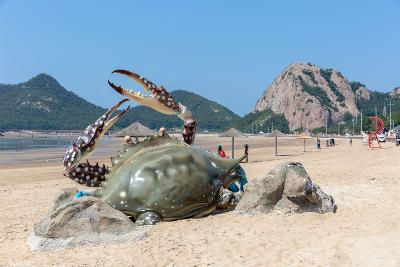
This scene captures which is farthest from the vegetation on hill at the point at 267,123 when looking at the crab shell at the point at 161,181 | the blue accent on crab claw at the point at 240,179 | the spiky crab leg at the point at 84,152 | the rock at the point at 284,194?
the spiky crab leg at the point at 84,152

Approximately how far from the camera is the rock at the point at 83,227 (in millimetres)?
6708

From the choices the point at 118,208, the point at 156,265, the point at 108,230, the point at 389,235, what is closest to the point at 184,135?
the point at 118,208

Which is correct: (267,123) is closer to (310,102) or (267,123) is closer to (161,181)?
(310,102)

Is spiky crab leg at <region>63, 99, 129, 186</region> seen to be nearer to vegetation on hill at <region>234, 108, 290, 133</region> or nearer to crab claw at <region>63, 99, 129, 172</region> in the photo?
crab claw at <region>63, 99, 129, 172</region>

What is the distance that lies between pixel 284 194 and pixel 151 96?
301 centimetres

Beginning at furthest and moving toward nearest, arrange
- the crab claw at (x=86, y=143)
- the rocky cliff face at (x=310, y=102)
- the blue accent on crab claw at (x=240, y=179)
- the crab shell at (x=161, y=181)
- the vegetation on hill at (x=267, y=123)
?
the rocky cliff face at (x=310, y=102) → the vegetation on hill at (x=267, y=123) → the blue accent on crab claw at (x=240, y=179) → the crab claw at (x=86, y=143) → the crab shell at (x=161, y=181)

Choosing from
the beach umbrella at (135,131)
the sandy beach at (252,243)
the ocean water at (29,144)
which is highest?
the beach umbrella at (135,131)

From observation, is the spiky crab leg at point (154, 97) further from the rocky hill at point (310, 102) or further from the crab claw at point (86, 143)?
the rocky hill at point (310, 102)

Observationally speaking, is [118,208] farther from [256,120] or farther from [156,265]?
[256,120]

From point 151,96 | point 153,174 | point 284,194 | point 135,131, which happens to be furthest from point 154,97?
point 135,131

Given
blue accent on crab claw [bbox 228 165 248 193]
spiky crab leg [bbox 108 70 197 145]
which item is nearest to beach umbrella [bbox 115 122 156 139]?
blue accent on crab claw [bbox 228 165 248 193]

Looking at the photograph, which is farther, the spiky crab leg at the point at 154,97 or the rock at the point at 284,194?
the rock at the point at 284,194

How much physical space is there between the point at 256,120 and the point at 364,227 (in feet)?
624

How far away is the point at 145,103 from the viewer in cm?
786
